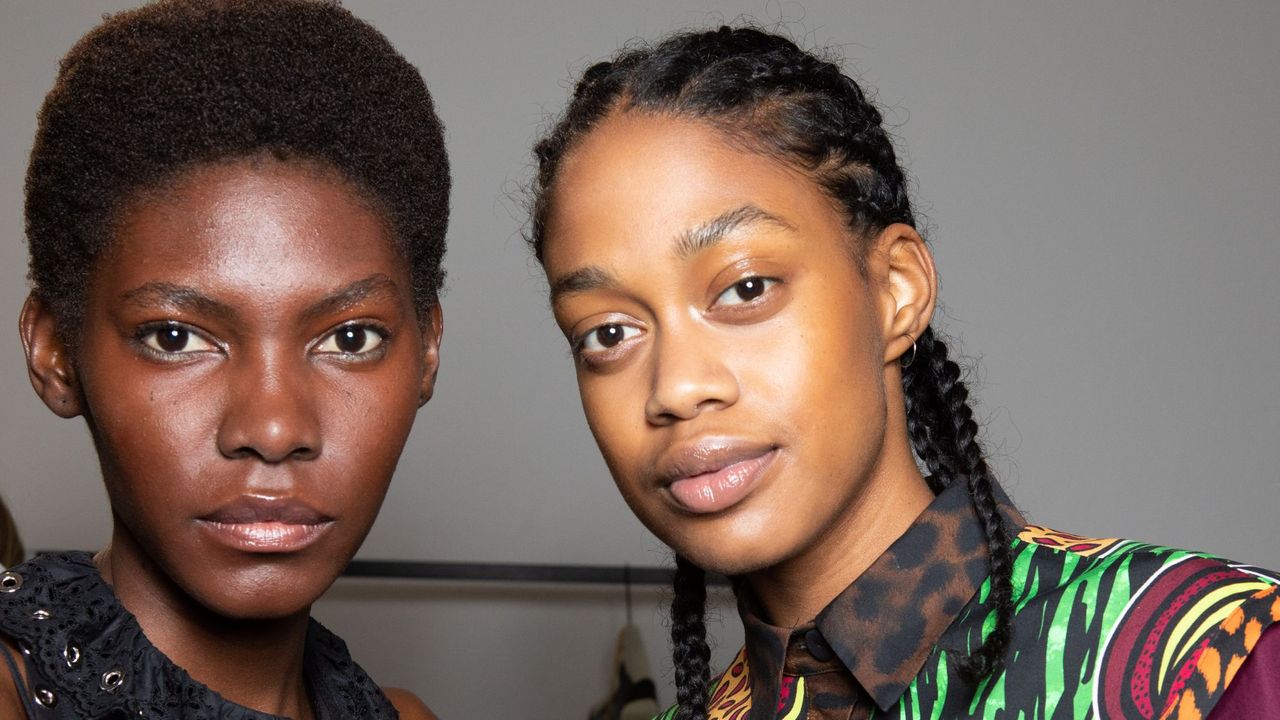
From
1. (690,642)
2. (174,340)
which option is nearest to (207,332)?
(174,340)

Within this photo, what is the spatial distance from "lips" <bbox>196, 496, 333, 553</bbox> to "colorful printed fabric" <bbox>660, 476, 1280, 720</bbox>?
2.14 feet

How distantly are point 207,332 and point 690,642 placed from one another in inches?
34.6

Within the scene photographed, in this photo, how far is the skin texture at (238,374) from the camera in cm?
179

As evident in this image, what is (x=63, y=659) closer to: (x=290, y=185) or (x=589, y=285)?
(x=290, y=185)

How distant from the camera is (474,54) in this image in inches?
175

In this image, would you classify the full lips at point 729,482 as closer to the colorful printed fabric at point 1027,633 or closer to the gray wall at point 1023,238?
the colorful printed fabric at point 1027,633

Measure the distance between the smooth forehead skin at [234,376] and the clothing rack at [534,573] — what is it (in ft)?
7.29

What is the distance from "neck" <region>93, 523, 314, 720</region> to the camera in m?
1.96

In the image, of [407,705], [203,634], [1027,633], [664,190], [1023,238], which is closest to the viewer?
[1027,633]

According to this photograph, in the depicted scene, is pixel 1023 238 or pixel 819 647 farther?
pixel 1023 238

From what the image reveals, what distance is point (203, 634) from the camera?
1.98 meters

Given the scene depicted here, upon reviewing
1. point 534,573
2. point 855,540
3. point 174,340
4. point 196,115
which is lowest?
point 534,573

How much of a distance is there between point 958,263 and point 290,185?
2.94 m

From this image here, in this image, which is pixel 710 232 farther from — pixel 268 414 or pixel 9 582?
pixel 9 582
